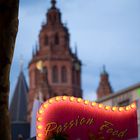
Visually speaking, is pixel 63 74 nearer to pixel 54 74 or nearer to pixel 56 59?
pixel 54 74

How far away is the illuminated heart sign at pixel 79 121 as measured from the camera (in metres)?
17.4

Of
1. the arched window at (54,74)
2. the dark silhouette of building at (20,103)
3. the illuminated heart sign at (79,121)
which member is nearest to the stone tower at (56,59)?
the arched window at (54,74)

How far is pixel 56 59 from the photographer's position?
13350 centimetres

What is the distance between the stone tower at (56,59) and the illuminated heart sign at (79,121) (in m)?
112

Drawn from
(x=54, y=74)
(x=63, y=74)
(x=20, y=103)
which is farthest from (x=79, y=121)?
(x=20, y=103)

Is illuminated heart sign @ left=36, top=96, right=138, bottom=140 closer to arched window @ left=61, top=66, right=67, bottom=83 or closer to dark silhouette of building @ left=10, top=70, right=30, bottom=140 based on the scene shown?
dark silhouette of building @ left=10, top=70, right=30, bottom=140

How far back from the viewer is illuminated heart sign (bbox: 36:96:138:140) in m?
17.4

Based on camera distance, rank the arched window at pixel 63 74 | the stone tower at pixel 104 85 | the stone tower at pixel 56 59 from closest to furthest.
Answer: the stone tower at pixel 104 85, the stone tower at pixel 56 59, the arched window at pixel 63 74

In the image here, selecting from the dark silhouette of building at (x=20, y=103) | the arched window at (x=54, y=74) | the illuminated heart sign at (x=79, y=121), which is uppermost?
the arched window at (x=54, y=74)

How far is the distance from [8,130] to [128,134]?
11.2 metres

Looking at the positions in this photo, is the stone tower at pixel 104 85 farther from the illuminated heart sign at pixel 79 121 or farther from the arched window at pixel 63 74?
the illuminated heart sign at pixel 79 121

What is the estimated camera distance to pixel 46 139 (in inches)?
668

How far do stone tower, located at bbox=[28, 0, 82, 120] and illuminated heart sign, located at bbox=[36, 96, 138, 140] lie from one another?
366 feet

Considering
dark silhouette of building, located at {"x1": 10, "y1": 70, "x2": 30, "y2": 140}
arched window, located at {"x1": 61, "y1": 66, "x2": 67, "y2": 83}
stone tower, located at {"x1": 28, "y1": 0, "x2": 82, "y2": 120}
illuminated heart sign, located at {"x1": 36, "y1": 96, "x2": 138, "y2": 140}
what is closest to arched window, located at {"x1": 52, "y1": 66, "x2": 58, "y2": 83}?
stone tower, located at {"x1": 28, "y1": 0, "x2": 82, "y2": 120}
